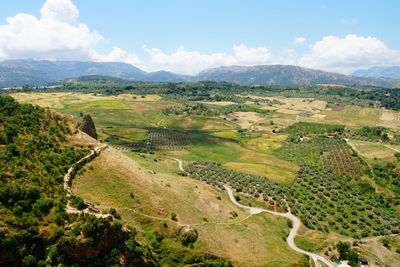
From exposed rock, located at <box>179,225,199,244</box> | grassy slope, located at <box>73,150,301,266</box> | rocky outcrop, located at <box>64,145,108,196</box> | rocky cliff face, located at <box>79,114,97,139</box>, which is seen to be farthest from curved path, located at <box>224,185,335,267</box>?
rocky cliff face, located at <box>79,114,97,139</box>

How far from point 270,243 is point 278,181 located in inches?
2136

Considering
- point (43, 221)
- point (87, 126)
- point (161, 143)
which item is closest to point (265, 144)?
point (161, 143)

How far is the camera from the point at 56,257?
38.7 meters

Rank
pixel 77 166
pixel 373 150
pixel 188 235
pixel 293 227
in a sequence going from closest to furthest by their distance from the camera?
pixel 188 235
pixel 77 166
pixel 293 227
pixel 373 150

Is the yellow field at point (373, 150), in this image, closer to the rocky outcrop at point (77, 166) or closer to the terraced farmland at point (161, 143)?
the terraced farmland at point (161, 143)

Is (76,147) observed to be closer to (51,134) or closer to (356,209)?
(51,134)

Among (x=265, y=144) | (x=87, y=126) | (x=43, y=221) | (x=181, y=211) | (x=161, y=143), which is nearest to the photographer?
(x=43, y=221)

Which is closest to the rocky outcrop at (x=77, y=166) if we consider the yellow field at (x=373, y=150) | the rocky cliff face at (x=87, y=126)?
the rocky cliff face at (x=87, y=126)

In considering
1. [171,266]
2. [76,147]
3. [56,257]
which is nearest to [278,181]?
[171,266]

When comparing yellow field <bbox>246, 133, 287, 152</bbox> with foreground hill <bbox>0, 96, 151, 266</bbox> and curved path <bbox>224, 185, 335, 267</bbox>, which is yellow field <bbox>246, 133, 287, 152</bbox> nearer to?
curved path <bbox>224, 185, 335, 267</bbox>

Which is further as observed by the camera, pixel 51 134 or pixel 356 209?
pixel 356 209

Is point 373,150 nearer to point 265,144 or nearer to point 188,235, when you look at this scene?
point 265,144

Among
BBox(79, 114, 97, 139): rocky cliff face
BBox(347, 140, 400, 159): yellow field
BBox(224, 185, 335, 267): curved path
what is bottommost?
BBox(224, 185, 335, 267): curved path

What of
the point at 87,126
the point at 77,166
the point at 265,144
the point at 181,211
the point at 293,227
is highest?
the point at 87,126
